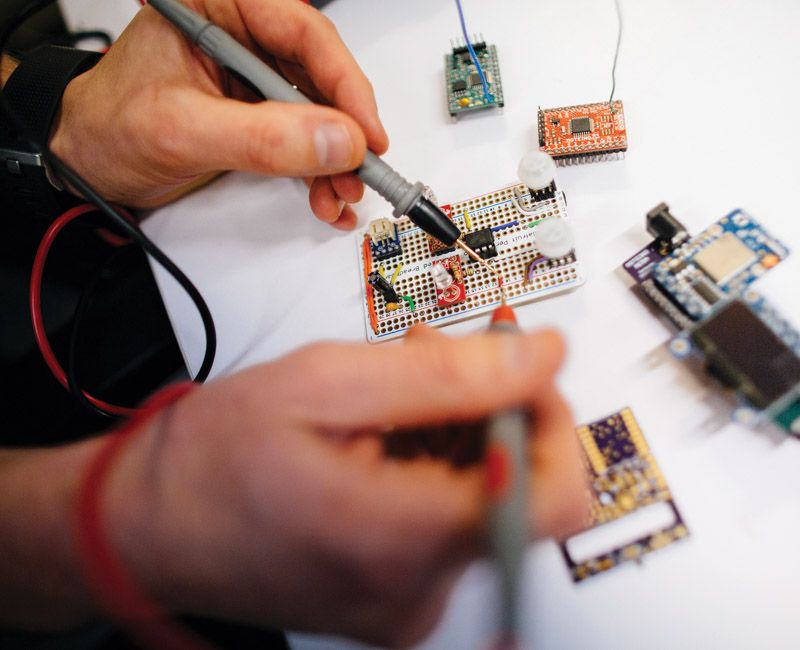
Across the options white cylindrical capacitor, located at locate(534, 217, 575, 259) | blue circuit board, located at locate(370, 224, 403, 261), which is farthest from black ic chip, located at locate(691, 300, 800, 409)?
blue circuit board, located at locate(370, 224, 403, 261)

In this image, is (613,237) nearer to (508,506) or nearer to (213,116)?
(508,506)

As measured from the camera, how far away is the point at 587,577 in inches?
33.8

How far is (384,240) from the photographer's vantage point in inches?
44.4

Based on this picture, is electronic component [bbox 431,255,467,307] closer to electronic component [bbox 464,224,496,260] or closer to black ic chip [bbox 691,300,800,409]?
electronic component [bbox 464,224,496,260]

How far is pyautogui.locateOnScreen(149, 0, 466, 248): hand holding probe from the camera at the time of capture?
1000 mm

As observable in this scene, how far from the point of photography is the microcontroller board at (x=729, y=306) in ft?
2.76

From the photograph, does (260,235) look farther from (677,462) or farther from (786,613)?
(786,613)

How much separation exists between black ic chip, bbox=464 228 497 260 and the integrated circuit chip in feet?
1.24

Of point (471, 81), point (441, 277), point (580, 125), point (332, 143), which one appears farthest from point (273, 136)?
point (580, 125)

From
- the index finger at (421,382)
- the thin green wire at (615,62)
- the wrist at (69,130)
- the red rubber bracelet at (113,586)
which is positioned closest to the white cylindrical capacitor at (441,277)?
the index finger at (421,382)

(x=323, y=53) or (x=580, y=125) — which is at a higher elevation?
(x=323, y=53)

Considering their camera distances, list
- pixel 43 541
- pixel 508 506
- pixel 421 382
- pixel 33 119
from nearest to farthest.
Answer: pixel 508 506
pixel 421 382
pixel 43 541
pixel 33 119

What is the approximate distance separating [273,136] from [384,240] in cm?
32

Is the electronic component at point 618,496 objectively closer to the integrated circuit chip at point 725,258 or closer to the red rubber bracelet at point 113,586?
the integrated circuit chip at point 725,258
